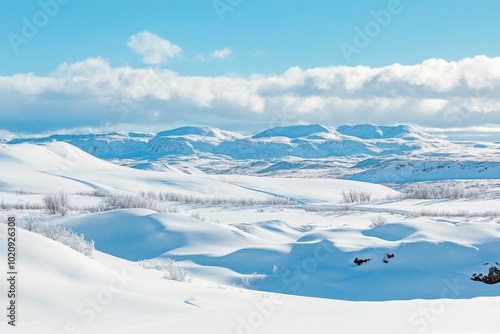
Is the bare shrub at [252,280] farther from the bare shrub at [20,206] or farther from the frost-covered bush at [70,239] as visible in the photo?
the bare shrub at [20,206]

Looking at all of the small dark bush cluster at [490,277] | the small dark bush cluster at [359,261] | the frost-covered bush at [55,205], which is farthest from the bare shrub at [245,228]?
the frost-covered bush at [55,205]

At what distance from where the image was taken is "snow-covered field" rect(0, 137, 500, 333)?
203 inches

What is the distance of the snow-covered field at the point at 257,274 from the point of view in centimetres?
516

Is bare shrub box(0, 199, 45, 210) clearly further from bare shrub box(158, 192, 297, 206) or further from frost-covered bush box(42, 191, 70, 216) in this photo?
bare shrub box(158, 192, 297, 206)

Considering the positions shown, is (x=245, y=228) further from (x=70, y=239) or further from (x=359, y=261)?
(x=70, y=239)

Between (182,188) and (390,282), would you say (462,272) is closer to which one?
(390,282)

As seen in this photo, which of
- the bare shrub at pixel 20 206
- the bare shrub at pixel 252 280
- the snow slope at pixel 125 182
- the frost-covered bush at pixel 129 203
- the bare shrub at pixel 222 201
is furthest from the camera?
the snow slope at pixel 125 182

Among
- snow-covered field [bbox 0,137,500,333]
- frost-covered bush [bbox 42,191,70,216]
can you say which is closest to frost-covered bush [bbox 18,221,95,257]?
snow-covered field [bbox 0,137,500,333]

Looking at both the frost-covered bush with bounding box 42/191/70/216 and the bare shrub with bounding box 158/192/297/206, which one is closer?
the frost-covered bush with bounding box 42/191/70/216

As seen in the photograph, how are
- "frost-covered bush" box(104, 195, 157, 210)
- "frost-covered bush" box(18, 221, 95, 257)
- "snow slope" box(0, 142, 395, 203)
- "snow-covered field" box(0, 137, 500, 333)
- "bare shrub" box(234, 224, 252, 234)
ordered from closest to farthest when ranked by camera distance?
"snow-covered field" box(0, 137, 500, 333) → "frost-covered bush" box(18, 221, 95, 257) → "bare shrub" box(234, 224, 252, 234) → "frost-covered bush" box(104, 195, 157, 210) → "snow slope" box(0, 142, 395, 203)

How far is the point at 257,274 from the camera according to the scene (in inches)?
446

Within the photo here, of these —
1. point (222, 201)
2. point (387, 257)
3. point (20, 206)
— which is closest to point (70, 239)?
point (387, 257)

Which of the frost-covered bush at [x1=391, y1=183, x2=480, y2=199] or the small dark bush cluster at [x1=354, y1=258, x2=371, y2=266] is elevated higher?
the small dark bush cluster at [x1=354, y1=258, x2=371, y2=266]

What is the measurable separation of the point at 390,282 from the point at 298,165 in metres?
162
